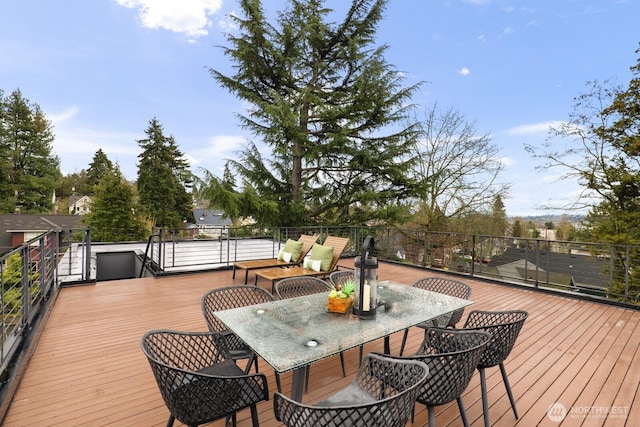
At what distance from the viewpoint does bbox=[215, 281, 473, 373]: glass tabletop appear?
1.51m

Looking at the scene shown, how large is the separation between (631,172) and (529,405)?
35.7ft

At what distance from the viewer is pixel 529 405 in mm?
2223

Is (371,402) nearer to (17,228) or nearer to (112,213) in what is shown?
(112,213)

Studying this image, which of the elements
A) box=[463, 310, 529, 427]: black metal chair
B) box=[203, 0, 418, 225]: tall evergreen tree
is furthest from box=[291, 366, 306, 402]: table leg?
box=[203, 0, 418, 225]: tall evergreen tree

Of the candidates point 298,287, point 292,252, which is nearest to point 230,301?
point 298,287

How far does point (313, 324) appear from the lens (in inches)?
74.7

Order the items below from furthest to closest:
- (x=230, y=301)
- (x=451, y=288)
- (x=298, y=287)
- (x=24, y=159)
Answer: (x=24, y=159) < (x=451, y=288) < (x=298, y=287) < (x=230, y=301)

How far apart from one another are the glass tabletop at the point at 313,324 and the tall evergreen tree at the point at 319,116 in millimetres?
7440

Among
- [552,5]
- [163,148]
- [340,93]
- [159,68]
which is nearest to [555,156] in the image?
[552,5]

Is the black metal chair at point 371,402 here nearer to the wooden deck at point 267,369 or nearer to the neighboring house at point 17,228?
the wooden deck at point 267,369

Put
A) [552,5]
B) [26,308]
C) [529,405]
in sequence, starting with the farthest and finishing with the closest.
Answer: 1. [552,5]
2. [26,308]
3. [529,405]

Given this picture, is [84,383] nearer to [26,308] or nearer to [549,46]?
[26,308]

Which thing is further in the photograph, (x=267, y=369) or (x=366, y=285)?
(x=267, y=369)

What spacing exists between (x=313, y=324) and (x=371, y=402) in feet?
1.95
